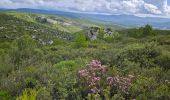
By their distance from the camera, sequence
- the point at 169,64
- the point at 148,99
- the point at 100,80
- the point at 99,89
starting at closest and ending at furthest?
the point at 148,99, the point at 99,89, the point at 100,80, the point at 169,64

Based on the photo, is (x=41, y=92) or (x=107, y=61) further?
(x=107, y=61)

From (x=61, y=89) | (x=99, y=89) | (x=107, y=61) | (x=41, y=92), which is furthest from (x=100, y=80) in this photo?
(x=107, y=61)

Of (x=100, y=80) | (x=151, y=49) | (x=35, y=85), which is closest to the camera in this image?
(x=100, y=80)

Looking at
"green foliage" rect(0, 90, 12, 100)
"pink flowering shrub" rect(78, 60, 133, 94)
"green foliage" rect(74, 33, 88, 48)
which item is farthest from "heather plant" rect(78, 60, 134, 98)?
"green foliage" rect(74, 33, 88, 48)

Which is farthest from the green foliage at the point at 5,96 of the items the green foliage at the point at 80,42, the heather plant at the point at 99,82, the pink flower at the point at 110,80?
the green foliage at the point at 80,42

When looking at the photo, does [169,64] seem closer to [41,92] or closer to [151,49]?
[151,49]

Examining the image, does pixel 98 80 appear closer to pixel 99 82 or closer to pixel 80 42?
pixel 99 82

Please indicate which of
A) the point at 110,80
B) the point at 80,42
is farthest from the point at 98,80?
the point at 80,42

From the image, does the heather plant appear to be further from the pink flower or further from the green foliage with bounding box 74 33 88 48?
the green foliage with bounding box 74 33 88 48

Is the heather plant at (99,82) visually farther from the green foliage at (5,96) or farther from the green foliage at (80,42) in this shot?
the green foliage at (80,42)
